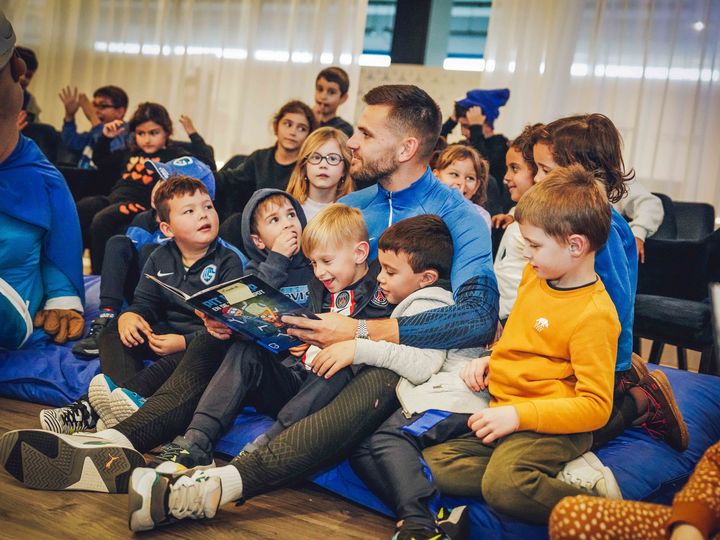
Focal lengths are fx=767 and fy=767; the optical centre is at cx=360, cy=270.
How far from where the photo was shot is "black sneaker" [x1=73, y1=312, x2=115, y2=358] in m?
2.57

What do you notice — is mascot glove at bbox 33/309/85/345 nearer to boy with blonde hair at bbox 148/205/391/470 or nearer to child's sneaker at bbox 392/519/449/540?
boy with blonde hair at bbox 148/205/391/470

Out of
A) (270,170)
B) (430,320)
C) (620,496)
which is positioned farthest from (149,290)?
(620,496)

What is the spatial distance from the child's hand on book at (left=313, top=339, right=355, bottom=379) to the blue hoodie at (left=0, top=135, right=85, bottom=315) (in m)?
1.26

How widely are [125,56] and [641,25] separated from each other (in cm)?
400

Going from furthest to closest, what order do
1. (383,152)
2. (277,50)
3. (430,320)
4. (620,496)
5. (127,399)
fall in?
(277,50), (383,152), (127,399), (430,320), (620,496)

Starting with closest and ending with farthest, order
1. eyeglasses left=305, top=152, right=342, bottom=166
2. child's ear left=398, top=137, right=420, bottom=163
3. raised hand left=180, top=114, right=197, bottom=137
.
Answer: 1. child's ear left=398, top=137, right=420, bottom=163
2. eyeglasses left=305, top=152, right=342, bottom=166
3. raised hand left=180, top=114, right=197, bottom=137

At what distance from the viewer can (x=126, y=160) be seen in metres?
4.32

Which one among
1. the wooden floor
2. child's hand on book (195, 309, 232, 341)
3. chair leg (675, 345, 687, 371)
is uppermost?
child's hand on book (195, 309, 232, 341)

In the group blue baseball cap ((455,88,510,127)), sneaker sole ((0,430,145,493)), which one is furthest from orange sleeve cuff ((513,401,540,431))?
blue baseball cap ((455,88,510,127))

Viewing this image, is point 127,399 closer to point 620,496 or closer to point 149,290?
point 149,290

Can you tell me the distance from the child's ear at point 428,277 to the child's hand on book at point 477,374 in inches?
11.6

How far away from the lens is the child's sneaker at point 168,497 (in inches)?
62.5

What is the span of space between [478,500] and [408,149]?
42.2 inches

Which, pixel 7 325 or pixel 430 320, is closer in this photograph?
pixel 430 320
